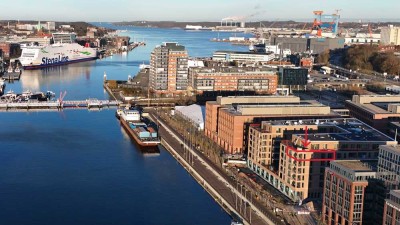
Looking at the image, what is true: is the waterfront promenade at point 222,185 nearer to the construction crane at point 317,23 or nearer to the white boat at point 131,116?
the white boat at point 131,116

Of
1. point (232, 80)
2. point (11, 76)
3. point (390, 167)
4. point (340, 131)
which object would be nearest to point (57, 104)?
point (232, 80)

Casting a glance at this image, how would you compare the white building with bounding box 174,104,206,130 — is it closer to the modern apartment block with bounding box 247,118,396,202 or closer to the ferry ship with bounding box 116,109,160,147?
the ferry ship with bounding box 116,109,160,147

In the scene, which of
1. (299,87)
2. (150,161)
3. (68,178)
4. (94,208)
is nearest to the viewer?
(94,208)

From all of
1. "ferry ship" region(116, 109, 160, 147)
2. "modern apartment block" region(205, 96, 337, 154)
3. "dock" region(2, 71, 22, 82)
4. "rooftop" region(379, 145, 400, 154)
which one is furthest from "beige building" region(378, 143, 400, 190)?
"dock" region(2, 71, 22, 82)

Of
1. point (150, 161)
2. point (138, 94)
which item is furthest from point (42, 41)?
point (150, 161)

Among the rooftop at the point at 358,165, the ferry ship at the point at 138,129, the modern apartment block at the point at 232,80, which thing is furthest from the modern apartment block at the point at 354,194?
the modern apartment block at the point at 232,80

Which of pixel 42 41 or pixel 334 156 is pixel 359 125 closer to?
pixel 334 156

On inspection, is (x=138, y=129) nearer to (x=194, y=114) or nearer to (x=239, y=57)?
(x=194, y=114)
